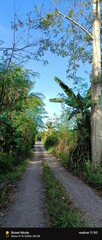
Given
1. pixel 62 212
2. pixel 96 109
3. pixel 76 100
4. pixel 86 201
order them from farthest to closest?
pixel 76 100
pixel 96 109
pixel 86 201
pixel 62 212

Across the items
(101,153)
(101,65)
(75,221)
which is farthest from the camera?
(101,65)

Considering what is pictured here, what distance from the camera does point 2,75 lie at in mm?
6988

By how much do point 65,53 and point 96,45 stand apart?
2245 millimetres

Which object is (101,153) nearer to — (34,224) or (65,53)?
(65,53)

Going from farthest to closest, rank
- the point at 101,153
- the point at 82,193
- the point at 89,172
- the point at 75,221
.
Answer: the point at 101,153, the point at 89,172, the point at 82,193, the point at 75,221

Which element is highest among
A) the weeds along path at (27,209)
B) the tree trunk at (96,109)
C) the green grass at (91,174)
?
the tree trunk at (96,109)

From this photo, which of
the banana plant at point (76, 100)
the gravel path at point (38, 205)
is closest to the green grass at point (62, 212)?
the gravel path at point (38, 205)

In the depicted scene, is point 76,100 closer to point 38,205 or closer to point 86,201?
point 86,201

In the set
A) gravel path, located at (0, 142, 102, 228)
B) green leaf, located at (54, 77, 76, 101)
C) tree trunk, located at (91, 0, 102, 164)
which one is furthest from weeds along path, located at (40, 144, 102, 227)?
green leaf, located at (54, 77, 76, 101)

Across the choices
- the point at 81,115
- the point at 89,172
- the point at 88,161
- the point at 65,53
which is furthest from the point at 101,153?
the point at 65,53

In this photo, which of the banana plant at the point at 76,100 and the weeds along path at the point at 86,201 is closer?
the weeds along path at the point at 86,201

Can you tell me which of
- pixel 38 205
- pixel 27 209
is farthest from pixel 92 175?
pixel 27 209

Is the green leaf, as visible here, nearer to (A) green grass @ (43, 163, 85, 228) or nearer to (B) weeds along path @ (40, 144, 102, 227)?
(B) weeds along path @ (40, 144, 102, 227)

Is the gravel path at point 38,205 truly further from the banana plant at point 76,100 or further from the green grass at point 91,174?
the banana plant at point 76,100
